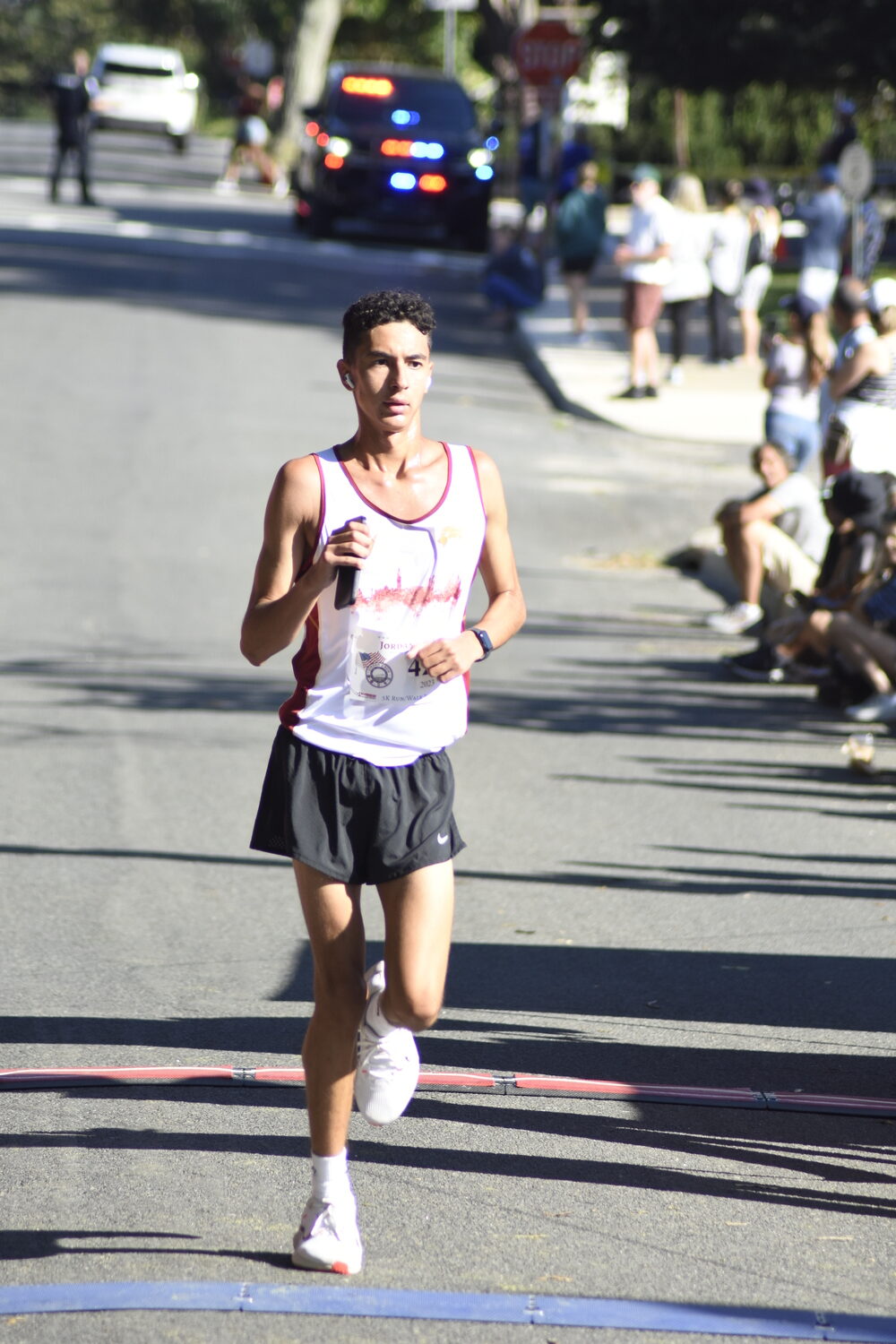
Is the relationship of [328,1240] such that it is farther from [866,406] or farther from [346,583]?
[866,406]

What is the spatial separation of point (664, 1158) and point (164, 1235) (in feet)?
3.90

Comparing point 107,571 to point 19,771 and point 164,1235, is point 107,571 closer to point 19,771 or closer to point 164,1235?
point 19,771

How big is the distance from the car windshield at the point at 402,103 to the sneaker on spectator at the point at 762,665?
19.6 m

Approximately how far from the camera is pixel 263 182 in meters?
45.8

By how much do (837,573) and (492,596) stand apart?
5.96 meters

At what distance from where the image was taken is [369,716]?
3.93 metres

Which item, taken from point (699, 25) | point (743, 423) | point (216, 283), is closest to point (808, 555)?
point (743, 423)

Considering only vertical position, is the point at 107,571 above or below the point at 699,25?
below

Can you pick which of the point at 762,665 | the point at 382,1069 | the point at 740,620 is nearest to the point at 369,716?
the point at 382,1069

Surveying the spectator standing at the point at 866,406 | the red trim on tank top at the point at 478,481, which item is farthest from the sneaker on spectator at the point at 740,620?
the red trim on tank top at the point at 478,481

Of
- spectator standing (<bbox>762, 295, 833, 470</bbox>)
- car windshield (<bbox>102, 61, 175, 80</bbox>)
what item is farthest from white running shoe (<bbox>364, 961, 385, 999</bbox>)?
car windshield (<bbox>102, 61, 175, 80</bbox>)

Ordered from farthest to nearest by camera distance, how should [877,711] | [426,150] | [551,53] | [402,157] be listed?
1. [402,157]
2. [426,150]
3. [551,53]
4. [877,711]

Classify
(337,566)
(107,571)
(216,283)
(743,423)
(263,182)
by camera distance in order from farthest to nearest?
1. (263,182)
2. (216,283)
3. (743,423)
4. (107,571)
5. (337,566)

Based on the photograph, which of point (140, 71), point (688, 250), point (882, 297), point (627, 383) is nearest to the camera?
point (882, 297)
